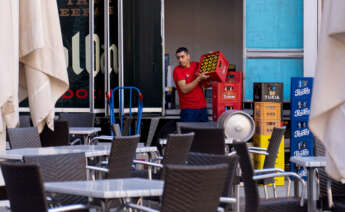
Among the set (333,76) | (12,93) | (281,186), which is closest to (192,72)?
(281,186)

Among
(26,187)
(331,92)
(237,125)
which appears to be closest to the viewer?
(26,187)

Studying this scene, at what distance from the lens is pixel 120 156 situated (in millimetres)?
4914

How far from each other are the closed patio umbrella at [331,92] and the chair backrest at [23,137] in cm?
305

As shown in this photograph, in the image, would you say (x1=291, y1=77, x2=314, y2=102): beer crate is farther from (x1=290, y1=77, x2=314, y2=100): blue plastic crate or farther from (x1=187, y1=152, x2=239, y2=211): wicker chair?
(x1=187, y1=152, x2=239, y2=211): wicker chair

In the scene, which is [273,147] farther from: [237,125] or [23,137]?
[237,125]

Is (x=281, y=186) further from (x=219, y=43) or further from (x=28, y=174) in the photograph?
(x=28, y=174)

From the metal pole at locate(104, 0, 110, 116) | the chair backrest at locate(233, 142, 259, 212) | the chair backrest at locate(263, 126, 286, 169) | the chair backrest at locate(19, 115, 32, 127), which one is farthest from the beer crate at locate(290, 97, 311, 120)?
the chair backrest at locate(233, 142, 259, 212)

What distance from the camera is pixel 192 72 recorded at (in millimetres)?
9016

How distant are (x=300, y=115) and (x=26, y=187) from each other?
665 cm

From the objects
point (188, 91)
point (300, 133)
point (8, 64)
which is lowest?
point (300, 133)

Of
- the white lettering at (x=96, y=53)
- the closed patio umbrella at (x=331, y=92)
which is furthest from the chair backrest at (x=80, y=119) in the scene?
the closed patio umbrella at (x=331, y=92)

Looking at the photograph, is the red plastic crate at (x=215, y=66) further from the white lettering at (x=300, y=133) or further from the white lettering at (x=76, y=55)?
the white lettering at (x=76, y=55)

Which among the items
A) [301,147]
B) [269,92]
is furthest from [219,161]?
[301,147]

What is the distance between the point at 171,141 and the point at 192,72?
4.01 meters
